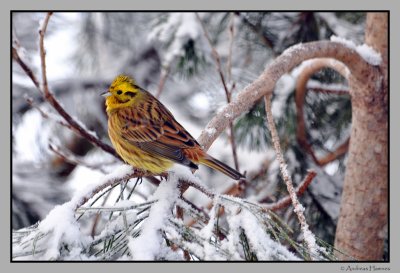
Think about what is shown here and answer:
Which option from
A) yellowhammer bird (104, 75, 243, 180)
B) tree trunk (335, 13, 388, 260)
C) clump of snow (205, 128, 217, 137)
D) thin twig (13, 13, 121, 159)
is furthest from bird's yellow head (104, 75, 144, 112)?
tree trunk (335, 13, 388, 260)

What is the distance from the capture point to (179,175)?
221 centimetres

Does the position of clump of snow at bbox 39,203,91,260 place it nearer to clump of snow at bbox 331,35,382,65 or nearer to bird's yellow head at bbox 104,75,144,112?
bird's yellow head at bbox 104,75,144,112

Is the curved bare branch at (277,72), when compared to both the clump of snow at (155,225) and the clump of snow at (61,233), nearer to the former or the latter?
the clump of snow at (155,225)

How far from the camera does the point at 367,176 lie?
3098mm

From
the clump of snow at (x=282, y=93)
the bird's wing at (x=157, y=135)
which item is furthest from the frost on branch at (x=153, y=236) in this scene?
the clump of snow at (x=282, y=93)

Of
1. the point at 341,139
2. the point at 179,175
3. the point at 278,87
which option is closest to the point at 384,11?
the point at 278,87

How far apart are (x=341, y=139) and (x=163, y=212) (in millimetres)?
2477

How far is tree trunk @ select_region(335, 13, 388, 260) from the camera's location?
10.0 ft

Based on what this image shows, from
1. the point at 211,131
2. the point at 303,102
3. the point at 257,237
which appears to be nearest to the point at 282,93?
the point at 303,102

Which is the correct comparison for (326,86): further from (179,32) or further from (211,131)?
(211,131)

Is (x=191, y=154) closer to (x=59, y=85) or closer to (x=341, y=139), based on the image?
(x=341, y=139)

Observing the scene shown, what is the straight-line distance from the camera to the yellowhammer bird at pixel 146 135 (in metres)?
2.64

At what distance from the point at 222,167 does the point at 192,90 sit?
2.53 meters

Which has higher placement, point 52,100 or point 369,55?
point 369,55
